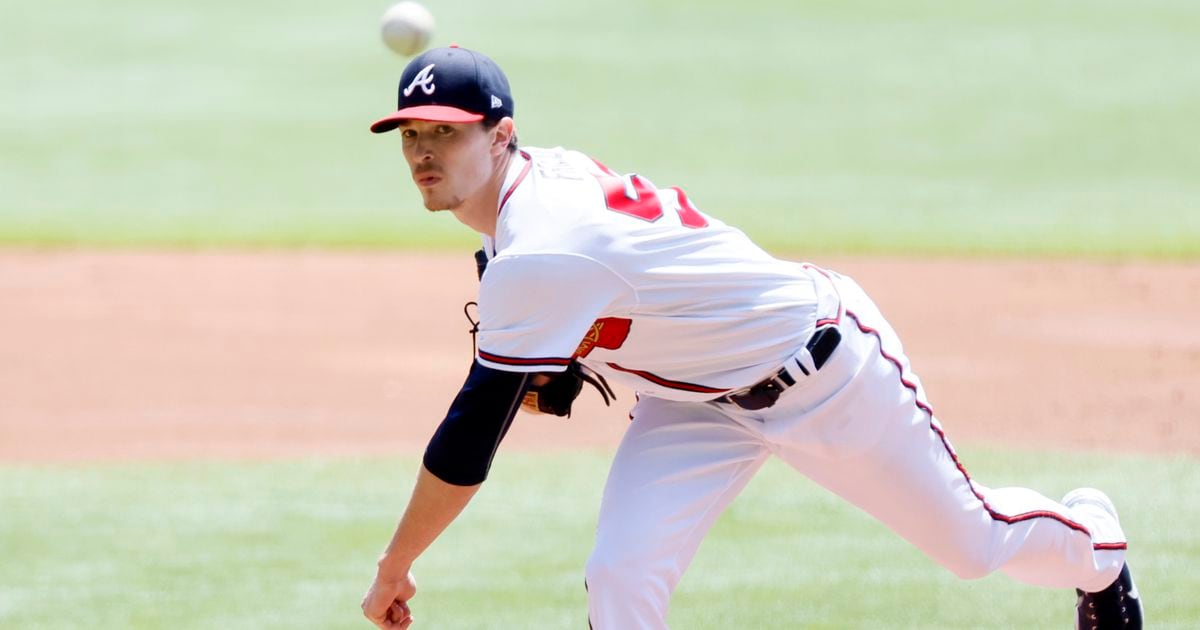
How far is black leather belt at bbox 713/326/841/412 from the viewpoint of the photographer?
13.3 ft

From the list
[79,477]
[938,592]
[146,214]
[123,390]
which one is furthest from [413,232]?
[938,592]

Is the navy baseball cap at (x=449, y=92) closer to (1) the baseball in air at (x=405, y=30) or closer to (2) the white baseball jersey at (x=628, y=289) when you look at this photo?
(2) the white baseball jersey at (x=628, y=289)

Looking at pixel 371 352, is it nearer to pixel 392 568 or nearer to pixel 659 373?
pixel 659 373

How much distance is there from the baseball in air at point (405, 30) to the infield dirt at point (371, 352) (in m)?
1.95

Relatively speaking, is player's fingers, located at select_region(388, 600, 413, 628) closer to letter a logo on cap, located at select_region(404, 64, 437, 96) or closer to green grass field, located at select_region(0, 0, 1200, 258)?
letter a logo on cap, located at select_region(404, 64, 437, 96)

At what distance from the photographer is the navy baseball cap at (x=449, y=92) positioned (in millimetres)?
3656

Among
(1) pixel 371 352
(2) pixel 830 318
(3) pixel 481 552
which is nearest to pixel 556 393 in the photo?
(2) pixel 830 318

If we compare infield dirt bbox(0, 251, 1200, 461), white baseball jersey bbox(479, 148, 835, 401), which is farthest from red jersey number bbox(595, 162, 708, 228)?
infield dirt bbox(0, 251, 1200, 461)

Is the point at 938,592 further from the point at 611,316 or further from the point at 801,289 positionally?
the point at 611,316

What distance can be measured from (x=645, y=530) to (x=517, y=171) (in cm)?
93

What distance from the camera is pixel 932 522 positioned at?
13.6ft

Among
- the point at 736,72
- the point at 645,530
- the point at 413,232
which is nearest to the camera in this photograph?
the point at 645,530

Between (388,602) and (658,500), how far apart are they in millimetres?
710

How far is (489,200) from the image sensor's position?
12.5 ft
